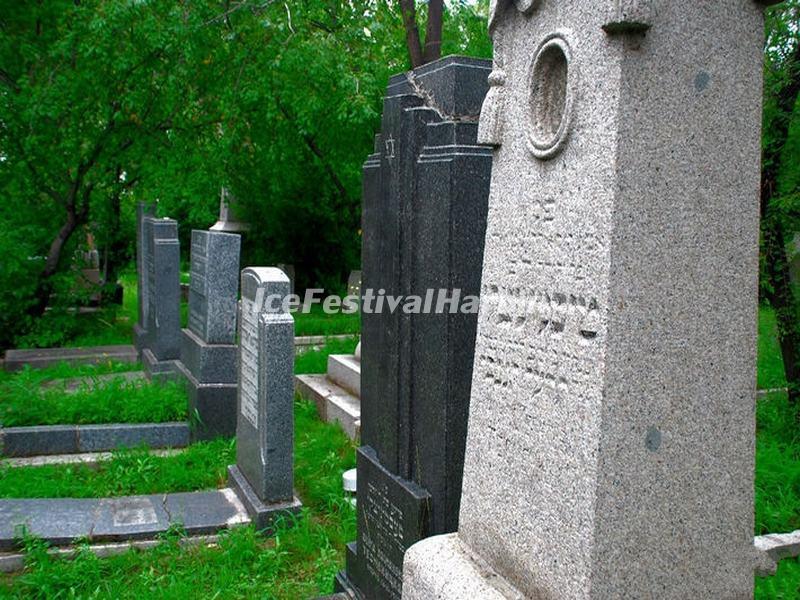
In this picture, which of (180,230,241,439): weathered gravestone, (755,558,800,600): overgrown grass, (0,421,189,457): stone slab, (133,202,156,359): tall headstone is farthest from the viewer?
(133,202,156,359): tall headstone

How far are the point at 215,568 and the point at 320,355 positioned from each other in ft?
20.2

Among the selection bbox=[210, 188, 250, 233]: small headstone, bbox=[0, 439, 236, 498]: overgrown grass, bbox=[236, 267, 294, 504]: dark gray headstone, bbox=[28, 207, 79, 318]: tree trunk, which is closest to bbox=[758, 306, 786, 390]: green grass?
bbox=[236, 267, 294, 504]: dark gray headstone

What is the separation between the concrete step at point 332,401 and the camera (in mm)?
7816

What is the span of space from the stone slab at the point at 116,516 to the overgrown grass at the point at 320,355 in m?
4.31

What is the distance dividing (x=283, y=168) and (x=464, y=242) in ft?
47.1

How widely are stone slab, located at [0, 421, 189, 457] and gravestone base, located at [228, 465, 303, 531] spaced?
169cm

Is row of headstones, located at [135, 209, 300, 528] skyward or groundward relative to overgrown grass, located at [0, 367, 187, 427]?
skyward

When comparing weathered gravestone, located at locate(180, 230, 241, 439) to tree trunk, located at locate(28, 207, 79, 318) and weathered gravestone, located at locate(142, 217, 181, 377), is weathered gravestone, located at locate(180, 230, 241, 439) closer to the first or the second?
weathered gravestone, located at locate(142, 217, 181, 377)

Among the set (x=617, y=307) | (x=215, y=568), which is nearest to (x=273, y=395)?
(x=215, y=568)

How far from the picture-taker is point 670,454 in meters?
2.10

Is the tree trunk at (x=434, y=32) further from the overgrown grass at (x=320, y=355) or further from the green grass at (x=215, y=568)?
the green grass at (x=215, y=568)

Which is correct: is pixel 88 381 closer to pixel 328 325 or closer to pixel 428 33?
pixel 328 325

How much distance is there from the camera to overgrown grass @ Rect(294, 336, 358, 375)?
10336 millimetres

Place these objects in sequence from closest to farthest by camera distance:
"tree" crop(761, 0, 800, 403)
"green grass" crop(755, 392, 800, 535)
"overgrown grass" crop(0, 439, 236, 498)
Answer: "green grass" crop(755, 392, 800, 535) → "tree" crop(761, 0, 800, 403) → "overgrown grass" crop(0, 439, 236, 498)
